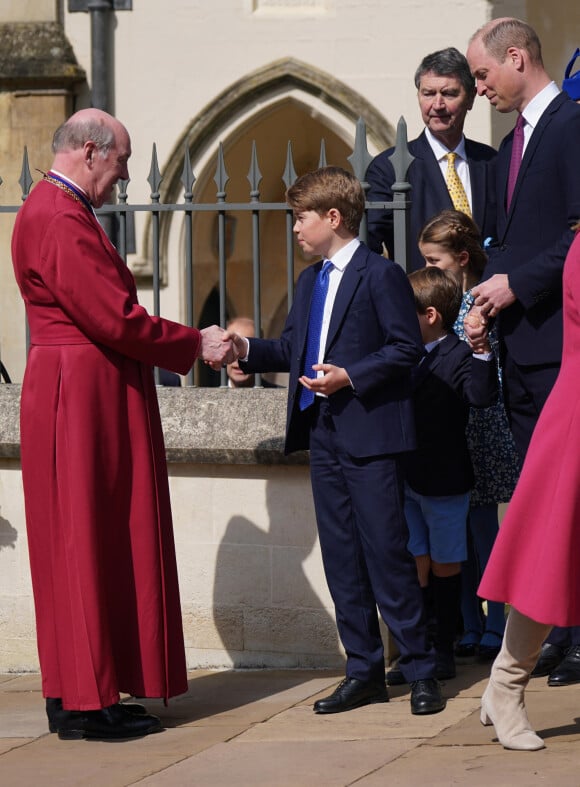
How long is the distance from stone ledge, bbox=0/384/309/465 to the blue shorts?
20.6 inches

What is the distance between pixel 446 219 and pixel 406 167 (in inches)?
14.6

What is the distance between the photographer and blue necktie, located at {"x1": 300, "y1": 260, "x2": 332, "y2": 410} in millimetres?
5766

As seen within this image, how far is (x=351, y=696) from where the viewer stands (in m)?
5.68

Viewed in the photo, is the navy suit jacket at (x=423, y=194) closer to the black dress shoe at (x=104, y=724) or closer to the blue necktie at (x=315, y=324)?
the blue necktie at (x=315, y=324)

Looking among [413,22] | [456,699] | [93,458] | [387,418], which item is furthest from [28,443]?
[413,22]

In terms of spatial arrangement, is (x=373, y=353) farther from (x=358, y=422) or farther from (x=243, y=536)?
(x=243, y=536)

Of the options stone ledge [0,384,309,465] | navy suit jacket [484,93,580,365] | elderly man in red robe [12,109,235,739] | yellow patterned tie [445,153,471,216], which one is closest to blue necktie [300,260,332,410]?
elderly man in red robe [12,109,235,739]

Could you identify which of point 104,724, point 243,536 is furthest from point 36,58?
point 104,724

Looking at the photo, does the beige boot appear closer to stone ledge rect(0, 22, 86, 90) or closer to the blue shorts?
the blue shorts

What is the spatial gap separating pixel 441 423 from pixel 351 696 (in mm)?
1068

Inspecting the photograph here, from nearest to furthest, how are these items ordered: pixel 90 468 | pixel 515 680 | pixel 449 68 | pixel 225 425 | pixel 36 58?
pixel 515 680
pixel 90 468
pixel 449 68
pixel 225 425
pixel 36 58

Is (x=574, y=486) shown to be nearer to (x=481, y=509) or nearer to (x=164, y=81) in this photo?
(x=481, y=509)

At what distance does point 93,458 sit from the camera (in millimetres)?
5441

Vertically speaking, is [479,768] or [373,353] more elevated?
[373,353]
